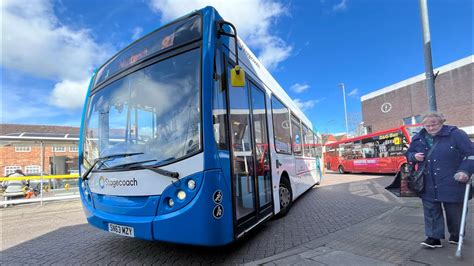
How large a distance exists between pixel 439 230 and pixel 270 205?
238 cm

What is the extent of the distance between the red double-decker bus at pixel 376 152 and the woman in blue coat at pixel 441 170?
1205 centimetres

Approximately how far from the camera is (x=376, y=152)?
17.2 m

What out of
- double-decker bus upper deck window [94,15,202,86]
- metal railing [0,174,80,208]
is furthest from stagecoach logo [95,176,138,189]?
metal railing [0,174,80,208]

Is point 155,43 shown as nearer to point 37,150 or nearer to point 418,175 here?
point 418,175

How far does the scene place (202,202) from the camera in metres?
2.84

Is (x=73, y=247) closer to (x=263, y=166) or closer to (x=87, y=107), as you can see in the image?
(x=87, y=107)

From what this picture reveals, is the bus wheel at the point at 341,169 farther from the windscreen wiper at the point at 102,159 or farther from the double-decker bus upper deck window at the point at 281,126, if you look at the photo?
the windscreen wiper at the point at 102,159

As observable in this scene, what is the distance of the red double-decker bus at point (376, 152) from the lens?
15.3 meters

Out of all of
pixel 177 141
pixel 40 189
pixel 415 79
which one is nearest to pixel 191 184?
pixel 177 141

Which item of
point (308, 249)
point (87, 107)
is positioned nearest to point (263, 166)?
point (308, 249)

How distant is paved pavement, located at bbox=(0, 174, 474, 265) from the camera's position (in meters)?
3.45

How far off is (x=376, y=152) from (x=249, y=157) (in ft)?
52.0

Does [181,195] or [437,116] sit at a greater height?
[437,116]

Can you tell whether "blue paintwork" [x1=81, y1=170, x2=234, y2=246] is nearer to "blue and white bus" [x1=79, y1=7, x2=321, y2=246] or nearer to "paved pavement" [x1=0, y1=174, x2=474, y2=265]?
"blue and white bus" [x1=79, y1=7, x2=321, y2=246]
